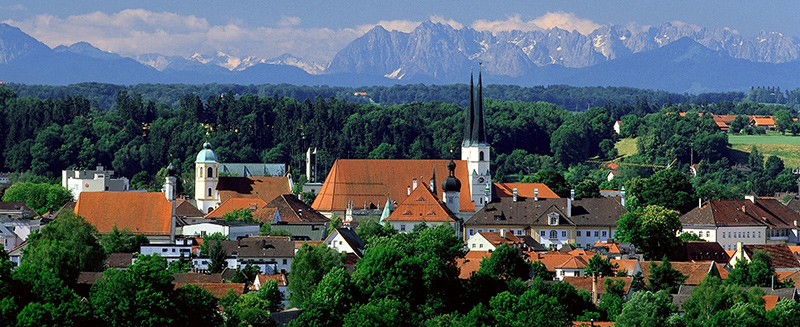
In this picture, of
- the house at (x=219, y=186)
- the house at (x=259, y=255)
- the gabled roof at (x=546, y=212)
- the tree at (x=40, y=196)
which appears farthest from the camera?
the tree at (x=40, y=196)

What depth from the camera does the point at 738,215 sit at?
89.8 metres

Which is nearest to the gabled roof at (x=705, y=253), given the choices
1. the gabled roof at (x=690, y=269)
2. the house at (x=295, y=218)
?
the gabled roof at (x=690, y=269)

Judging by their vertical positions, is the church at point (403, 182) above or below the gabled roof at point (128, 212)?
above

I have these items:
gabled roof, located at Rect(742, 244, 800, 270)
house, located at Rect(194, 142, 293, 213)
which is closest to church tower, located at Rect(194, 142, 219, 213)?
house, located at Rect(194, 142, 293, 213)

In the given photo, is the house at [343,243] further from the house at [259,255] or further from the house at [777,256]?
the house at [777,256]

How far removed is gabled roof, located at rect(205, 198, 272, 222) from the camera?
8788 centimetres

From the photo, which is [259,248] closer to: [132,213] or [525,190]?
[132,213]

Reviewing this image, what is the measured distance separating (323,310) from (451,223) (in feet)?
91.7

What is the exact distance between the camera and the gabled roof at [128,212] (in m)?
73.6

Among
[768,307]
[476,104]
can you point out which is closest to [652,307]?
[768,307]

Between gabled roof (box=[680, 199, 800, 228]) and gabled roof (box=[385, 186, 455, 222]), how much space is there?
15995 mm

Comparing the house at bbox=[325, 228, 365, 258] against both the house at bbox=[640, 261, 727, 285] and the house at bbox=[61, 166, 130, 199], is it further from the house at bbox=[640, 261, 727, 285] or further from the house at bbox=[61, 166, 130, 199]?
the house at bbox=[61, 166, 130, 199]

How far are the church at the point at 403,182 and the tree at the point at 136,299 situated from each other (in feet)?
123

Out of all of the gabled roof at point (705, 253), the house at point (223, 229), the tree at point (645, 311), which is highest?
the house at point (223, 229)
